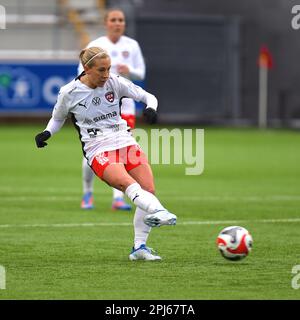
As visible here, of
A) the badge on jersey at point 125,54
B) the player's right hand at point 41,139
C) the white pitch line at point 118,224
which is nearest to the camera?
the player's right hand at point 41,139

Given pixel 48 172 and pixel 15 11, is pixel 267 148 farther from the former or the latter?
pixel 15 11

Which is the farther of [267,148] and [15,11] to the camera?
[15,11]

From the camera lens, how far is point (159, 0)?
37406 mm

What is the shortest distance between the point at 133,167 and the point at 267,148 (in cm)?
1691

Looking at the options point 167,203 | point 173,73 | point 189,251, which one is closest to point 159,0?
point 173,73

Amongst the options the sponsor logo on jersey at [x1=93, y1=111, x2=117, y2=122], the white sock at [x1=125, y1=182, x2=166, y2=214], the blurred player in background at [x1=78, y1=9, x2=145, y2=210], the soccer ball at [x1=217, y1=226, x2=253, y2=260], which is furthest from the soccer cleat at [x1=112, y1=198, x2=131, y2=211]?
the soccer ball at [x1=217, y1=226, x2=253, y2=260]

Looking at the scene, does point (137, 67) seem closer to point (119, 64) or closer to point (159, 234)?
point (119, 64)

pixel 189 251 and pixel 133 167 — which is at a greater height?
pixel 133 167

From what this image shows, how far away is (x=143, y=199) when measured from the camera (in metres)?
9.59

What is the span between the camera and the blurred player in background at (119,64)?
14.6m

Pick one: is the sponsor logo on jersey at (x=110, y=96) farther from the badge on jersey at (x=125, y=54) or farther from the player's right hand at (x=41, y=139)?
the badge on jersey at (x=125, y=54)

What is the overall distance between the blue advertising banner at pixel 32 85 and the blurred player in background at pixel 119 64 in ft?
61.2

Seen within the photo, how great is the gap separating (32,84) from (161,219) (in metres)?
25.2

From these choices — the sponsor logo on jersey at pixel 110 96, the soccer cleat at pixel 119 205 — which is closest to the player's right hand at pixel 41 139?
the sponsor logo on jersey at pixel 110 96
